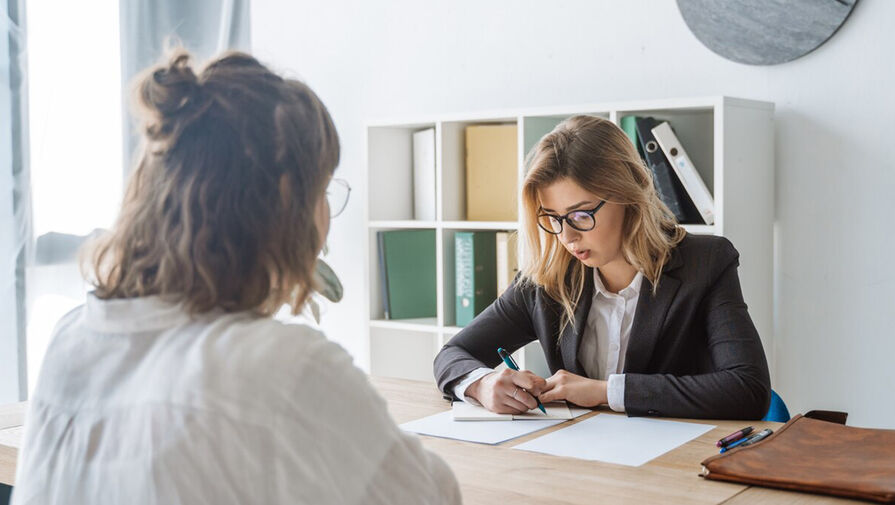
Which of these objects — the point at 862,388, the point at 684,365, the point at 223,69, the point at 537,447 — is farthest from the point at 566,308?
the point at 223,69

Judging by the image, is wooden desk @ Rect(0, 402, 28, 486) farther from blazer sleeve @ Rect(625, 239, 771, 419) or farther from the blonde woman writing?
blazer sleeve @ Rect(625, 239, 771, 419)

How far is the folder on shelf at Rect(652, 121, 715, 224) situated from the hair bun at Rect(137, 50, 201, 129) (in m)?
1.79

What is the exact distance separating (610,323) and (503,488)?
2.67 ft

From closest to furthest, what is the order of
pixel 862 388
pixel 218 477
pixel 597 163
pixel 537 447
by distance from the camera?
pixel 218 477
pixel 537 447
pixel 597 163
pixel 862 388

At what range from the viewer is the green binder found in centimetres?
291

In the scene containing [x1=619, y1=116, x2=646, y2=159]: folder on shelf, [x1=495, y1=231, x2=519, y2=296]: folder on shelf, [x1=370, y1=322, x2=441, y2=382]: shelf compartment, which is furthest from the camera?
[x1=370, y1=322, x2=441, y2=382]: shelf compartment

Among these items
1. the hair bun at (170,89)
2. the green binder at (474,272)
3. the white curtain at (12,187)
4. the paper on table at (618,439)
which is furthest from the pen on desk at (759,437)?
the white curtain at (12,187)

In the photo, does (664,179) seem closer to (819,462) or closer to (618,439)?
(618,439)

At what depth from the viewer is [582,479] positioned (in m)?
1.27

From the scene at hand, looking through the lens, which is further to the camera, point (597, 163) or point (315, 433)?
point (597, 163)

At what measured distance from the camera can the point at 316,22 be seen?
3.65 metres

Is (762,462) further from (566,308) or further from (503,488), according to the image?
(566,308)

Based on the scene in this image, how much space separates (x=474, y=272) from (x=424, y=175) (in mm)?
448

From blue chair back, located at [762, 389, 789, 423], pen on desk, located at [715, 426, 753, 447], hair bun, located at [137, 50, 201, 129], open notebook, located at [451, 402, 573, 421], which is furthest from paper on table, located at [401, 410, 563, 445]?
hair bun, located at [137, 50, 201, 129]
